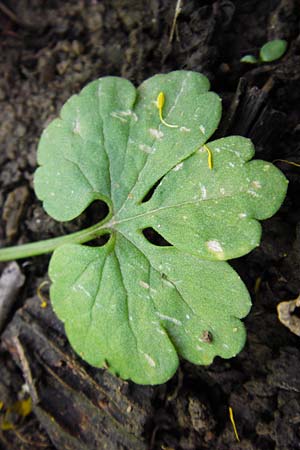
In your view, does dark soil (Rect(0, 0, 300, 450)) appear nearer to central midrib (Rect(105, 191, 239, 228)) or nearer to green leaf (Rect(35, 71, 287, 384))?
green leaf (Rect(35, 71, 287, 384))

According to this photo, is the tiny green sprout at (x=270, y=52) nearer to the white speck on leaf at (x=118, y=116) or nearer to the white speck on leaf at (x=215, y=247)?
the white speck on leaf at (x=118, y=116)

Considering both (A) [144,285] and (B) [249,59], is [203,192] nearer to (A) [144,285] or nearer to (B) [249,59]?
(A) [144,285]

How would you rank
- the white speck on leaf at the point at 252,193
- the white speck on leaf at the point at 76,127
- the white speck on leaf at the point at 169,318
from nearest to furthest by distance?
the white speck on leaf at the point at 252,193 < the white speck on leaf at the point at 169,318 < the white speck on leaf at the point at 76,127

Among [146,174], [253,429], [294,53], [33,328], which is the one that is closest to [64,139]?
[146,174]

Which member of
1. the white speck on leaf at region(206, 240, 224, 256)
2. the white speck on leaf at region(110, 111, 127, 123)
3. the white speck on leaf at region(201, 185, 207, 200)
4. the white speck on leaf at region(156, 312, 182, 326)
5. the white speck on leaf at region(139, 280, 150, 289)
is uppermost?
the white speck on leaf at region(110, 111, 127, 123)

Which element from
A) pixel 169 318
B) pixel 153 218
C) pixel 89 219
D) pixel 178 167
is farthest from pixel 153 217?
pixel 89 219

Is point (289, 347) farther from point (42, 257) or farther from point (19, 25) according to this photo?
point (19, 25)

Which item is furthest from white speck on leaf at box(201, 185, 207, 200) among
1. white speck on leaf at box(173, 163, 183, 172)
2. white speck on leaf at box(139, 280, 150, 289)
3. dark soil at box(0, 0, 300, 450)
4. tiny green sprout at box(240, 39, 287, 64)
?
tiny green sprout at box(240, 39, 287, 64)

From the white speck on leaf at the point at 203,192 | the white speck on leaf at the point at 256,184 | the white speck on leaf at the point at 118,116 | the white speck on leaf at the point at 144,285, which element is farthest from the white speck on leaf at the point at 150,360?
the white speck on leaf at the point at 118,116
